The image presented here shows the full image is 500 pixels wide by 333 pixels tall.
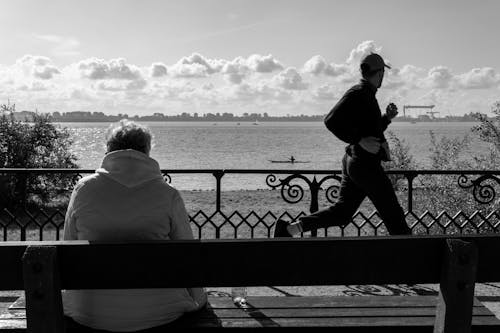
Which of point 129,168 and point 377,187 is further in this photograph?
point 377,187

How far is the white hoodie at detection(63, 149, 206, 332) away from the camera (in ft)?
9.68

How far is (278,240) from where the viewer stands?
266 centimetres

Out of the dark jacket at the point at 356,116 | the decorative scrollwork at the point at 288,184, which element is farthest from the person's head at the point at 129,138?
the decorative scrollwork at the point at 288,184

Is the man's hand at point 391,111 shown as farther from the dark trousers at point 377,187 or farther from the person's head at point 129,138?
the person's head at point 129,138

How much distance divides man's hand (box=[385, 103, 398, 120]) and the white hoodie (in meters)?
3.09

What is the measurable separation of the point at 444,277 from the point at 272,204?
45.7 ft

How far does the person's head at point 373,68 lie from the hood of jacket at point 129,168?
2906 mm

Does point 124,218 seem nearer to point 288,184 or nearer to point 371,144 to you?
point 371,144

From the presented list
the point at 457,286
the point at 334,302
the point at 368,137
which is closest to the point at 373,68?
the point at 368,137

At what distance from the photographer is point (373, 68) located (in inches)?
213

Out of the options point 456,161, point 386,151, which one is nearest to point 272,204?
point 456,161

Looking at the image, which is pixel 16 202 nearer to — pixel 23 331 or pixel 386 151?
pixel 386 151

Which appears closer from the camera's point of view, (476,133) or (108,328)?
(108,328)

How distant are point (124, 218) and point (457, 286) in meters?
1.51
